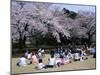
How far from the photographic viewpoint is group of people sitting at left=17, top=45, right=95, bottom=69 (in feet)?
8.22

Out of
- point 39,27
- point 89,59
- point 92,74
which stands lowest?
point 92,74

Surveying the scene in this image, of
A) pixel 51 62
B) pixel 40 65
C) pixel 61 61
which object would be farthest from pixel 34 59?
pixel 61 61

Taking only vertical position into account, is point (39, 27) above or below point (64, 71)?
above

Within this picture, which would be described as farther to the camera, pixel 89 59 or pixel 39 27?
pixel 89 59

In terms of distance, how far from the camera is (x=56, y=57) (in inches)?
103

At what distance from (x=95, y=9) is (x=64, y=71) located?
945 mm

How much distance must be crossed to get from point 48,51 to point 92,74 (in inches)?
28.3

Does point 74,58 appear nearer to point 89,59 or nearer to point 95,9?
point 89,59

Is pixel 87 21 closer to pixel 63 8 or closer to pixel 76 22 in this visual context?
pixel 76 22

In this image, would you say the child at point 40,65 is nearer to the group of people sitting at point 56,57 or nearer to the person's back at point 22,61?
the group of people sitting at point 56,57

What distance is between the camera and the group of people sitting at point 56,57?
2506 mm

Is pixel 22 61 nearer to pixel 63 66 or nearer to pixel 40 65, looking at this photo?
pixel 40 65

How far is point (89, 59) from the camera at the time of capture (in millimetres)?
2775

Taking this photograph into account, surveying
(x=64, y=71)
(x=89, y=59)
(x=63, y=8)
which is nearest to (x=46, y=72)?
(x=64, y=71)
